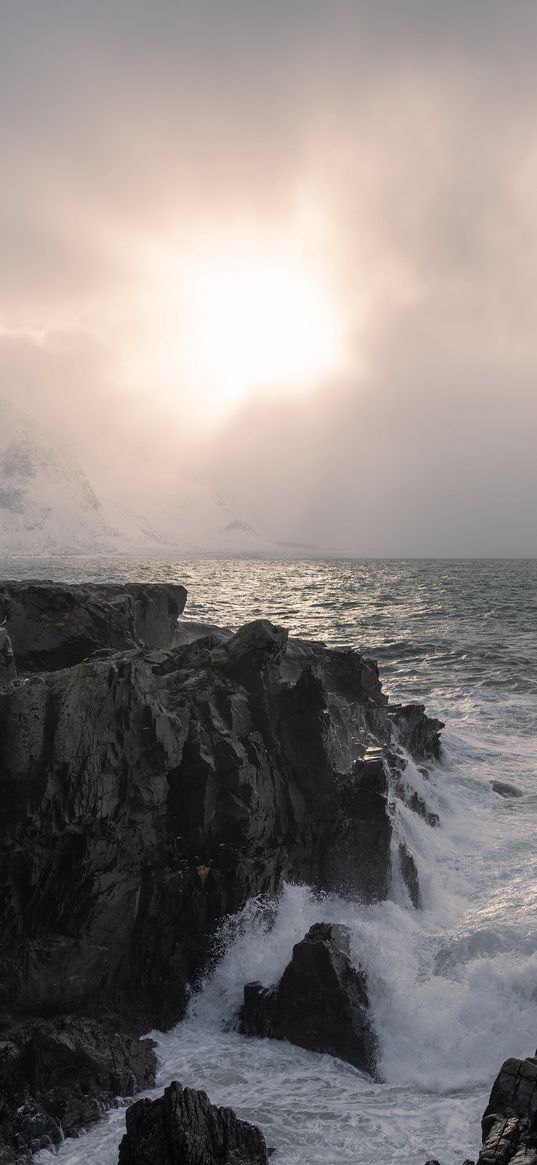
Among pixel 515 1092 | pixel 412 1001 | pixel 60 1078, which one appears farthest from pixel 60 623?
pixel 515 1092

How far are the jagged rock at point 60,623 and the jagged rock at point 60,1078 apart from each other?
41.5 feet

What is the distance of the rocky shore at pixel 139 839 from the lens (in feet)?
43.7

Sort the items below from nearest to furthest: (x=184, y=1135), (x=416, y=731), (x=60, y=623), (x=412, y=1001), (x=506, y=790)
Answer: (x=184, y=1135) < (x=412, y=1001) < (x=60, y=623) < (x=506, y=790) < (x=416, y=731)

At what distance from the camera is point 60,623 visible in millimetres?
24766

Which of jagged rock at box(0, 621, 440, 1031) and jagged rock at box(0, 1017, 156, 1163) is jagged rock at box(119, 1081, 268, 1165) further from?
jagged rock at box(0, 621, 440, 1031)

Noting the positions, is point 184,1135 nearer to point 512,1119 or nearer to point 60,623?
point 512,1119

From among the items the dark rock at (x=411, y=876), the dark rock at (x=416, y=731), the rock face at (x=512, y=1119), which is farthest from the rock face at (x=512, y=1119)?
the dark rock at (x=416, y=731)

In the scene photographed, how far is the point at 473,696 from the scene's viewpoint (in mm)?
37688

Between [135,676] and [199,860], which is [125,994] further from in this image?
[135,676]

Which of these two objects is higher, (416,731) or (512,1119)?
(416,731)

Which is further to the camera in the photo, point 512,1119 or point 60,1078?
point 60,1078

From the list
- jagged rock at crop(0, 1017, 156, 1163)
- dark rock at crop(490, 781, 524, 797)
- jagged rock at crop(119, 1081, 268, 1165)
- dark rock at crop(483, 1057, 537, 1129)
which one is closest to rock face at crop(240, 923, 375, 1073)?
jagged rock at crop(0, 1017, 156, 1163)

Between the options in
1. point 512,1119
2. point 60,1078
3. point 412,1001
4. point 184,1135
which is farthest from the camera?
point 412,1001

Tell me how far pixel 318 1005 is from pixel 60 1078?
5.04m
